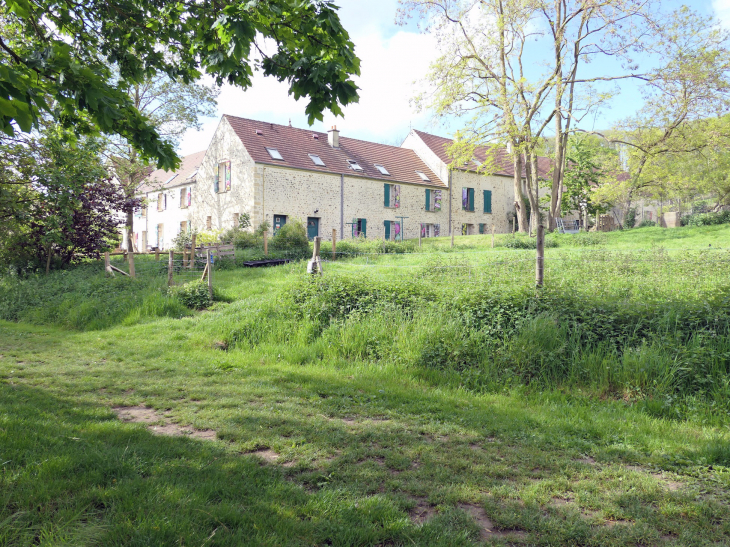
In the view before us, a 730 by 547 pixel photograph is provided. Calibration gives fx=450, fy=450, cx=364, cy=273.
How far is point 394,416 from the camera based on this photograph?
4.55 metres

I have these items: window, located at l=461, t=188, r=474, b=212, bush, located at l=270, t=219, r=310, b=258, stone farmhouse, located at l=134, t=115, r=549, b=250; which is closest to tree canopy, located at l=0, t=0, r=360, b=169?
bush, located at l=270, t=219, r=310, b=258

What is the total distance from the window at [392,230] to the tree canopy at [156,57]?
24699mm

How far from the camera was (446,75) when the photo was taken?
2308 centimetres

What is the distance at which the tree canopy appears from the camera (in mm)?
3711

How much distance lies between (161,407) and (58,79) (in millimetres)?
3196

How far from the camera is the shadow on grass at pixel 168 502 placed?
237cm

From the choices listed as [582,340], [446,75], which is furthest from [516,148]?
[582,340]

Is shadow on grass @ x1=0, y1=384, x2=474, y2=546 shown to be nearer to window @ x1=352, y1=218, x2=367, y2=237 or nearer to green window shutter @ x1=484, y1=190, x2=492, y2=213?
window @ x1=352, y1=218, x2=367, y2=237

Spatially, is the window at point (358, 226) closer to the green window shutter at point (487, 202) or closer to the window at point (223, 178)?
the window at point (223, 178)

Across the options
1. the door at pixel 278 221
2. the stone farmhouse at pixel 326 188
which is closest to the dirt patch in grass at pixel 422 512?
the stone farmhouse at pixel 326 188

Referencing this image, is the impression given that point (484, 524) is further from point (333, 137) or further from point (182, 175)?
point (182, 175)

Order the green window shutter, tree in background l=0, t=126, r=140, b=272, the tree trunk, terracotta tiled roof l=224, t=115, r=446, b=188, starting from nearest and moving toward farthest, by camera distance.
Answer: tree in background l=0, t=126, r=140, b=272 < the tree trunk < terracotta tiled roof l=224, t=115, r=446, b=188 < the green window shutter

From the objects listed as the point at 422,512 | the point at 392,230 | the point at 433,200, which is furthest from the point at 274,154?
the point at 422,512

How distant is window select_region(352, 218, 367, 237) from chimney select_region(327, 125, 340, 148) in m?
5.99
